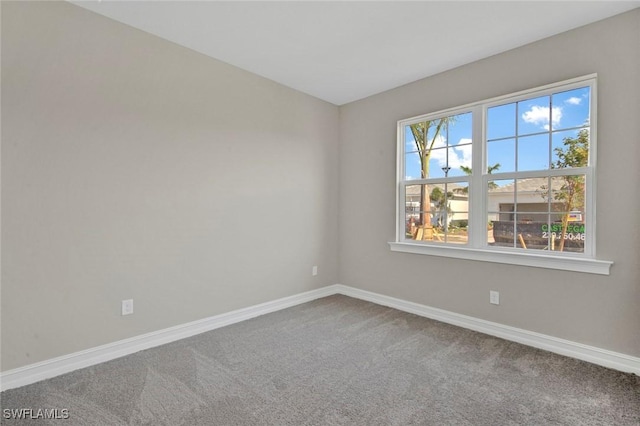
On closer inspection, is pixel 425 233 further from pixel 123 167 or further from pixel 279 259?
pixel 123 167

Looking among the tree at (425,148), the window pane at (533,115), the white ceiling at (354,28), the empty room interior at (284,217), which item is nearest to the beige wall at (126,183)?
the empty room interior at (284,217)

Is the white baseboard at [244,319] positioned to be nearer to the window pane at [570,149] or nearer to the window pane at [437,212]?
the window pane at [437,212]

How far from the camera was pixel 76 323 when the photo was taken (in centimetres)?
220

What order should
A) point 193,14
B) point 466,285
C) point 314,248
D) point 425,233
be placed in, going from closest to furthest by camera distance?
1. point 193,14
2. point 466,285
3. point 425,233
4. point 314,248

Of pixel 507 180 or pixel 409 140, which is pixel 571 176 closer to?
pixel 507 180

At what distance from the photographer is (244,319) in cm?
315

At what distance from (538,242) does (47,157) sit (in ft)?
12.7

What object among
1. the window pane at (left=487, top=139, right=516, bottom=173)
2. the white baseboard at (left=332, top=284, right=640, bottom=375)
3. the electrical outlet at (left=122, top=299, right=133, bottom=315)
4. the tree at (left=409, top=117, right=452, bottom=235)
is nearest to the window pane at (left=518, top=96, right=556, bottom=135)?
the window pane at (left=487, top=139, right=516, bottom=173)

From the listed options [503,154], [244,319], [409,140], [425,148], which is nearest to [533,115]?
[503,154]

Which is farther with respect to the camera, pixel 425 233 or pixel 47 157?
pixel 425 233

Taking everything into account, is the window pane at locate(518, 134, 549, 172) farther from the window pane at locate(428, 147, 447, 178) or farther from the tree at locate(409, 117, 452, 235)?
the tree at locate(409, 117, 452, 235)

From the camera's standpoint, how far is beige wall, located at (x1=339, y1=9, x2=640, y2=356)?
220 centimetres

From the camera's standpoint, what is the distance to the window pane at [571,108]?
2.43 meters

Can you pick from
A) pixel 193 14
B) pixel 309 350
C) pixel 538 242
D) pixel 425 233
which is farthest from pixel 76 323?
pixel 538 242
